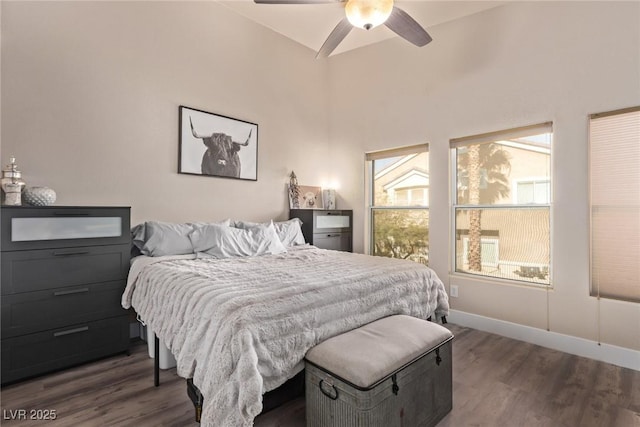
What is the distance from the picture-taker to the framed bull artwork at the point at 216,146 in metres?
3.29

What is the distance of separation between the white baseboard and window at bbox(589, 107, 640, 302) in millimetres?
416

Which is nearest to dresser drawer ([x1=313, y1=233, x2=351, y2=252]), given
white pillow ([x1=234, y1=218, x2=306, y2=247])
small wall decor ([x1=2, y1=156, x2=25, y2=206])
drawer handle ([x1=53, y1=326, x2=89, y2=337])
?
white pillow ([x1=234, y1=218, x2=306, y2=247])

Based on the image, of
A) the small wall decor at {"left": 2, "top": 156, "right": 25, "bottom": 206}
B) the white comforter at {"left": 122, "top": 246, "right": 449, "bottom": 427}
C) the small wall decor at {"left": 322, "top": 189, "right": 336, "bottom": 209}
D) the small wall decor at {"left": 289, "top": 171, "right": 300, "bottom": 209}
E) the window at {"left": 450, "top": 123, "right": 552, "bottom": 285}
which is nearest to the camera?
the white comforter at {"left": 122, "top": 246, "right": 449, "bottom": 427}

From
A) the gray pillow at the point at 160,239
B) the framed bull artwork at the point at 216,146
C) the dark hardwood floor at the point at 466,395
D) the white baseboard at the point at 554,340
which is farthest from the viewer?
the framed bull artwork at the point at 216,146

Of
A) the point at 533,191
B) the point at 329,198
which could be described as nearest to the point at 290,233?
the point at 329,198

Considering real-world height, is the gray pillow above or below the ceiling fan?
below

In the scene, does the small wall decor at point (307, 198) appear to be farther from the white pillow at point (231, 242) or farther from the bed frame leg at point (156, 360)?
the bed frame leg at point (156, 360)

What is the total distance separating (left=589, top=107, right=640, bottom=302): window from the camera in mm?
2438

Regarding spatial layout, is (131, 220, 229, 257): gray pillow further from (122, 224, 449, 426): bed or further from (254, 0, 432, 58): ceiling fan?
(254, 0, 432, 58): ceiling fan

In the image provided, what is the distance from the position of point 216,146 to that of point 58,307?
2020mm

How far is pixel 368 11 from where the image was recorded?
209 cm

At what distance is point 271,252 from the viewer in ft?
A: 10.2

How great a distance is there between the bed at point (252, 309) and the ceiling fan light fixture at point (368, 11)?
172 cm

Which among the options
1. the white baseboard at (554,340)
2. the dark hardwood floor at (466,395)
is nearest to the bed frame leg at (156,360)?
the dark hardwood floor at (466,395)
